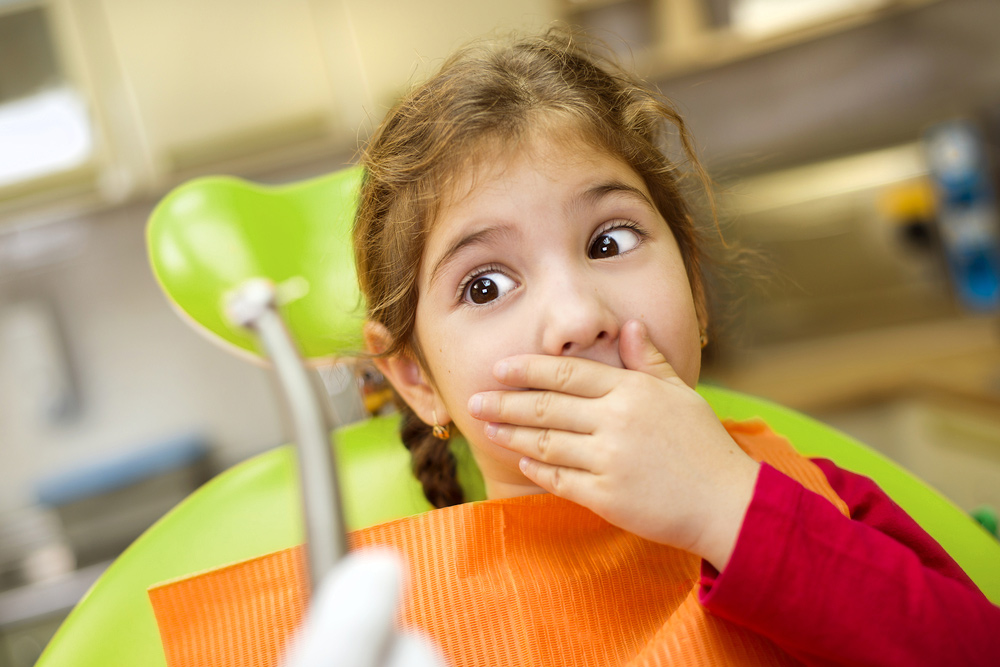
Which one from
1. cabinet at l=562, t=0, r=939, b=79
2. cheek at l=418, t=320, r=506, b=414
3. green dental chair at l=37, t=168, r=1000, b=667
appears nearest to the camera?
cheek at l=418, t=320, r=506, b=414

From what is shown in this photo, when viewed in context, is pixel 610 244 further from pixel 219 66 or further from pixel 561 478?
pixel 219 66

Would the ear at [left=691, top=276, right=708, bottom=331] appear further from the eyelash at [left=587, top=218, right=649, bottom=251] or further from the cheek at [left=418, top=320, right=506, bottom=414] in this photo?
the cheek at [left=418, top=320, right=506, bottom=414]

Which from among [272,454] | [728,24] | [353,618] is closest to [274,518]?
[272,454]

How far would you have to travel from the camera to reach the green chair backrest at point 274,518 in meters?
0.61

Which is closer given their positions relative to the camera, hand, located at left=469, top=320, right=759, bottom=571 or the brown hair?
hand, located at left=469, top=320, right=759, bottom=571

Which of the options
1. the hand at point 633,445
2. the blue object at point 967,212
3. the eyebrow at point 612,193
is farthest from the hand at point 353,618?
the blue object at point 967,212

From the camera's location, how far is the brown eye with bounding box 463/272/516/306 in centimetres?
53

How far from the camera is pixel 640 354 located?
0.48 m

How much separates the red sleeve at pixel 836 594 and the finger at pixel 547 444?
100 mm

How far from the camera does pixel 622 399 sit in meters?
0.45

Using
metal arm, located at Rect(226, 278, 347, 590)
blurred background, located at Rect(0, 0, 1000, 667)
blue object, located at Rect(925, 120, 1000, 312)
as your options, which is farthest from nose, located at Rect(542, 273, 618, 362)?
blue object, located at Rect(925, 120, 1000, 312)

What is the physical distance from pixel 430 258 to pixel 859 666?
0.39m

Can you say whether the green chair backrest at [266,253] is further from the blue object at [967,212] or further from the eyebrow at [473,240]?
the blue object at [967,212]

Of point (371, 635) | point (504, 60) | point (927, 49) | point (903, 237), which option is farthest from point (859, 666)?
point (927, 49)
